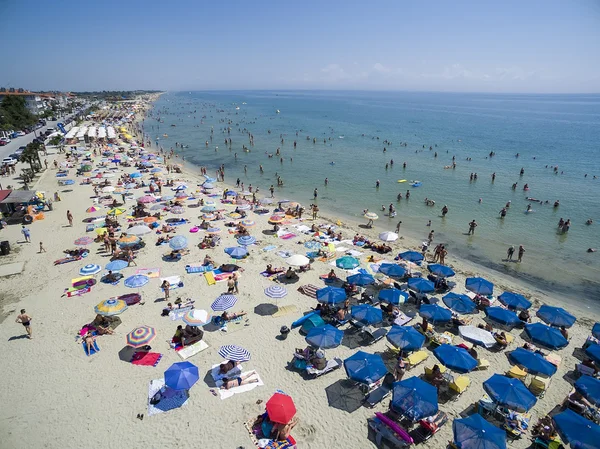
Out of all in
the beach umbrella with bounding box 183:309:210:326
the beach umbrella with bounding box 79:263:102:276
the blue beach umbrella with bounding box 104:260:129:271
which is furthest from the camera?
the beach umbrella with bounding box 79:263:102:276

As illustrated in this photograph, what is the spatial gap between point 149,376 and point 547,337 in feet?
44.7

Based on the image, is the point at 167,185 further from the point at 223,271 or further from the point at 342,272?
the point at 342,272

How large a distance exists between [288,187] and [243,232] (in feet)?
51.5

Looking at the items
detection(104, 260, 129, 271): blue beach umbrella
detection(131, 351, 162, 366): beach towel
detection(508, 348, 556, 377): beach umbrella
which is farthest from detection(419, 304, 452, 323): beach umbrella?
detection(104, 260, 129, 271): blue beach umbrella

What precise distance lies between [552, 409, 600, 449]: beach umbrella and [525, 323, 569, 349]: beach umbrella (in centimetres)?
365

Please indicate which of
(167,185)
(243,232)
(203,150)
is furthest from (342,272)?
(203,150)

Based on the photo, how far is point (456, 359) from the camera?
10.2 m

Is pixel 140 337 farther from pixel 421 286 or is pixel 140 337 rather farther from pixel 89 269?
pixel 421 286

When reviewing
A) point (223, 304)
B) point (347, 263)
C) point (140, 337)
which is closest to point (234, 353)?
point (223, 304)

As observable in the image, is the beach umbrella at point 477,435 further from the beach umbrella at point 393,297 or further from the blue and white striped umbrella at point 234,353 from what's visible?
the blue and white striped umbrella at point 234,353

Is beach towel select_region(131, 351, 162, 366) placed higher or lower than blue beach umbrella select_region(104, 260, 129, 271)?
lower

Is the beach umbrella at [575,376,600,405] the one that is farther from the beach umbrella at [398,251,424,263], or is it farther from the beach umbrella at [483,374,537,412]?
the beach umbrella at [398,251,424,263]

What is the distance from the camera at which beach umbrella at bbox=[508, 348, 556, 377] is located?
10.1m

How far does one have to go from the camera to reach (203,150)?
5647cm
